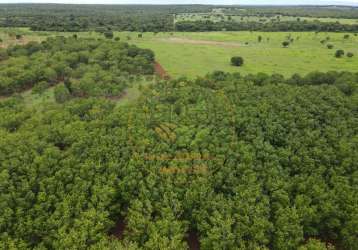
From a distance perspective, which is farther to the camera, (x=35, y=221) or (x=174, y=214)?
(x=174, y=214)

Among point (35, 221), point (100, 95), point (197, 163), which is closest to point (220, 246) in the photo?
point (197, 163)

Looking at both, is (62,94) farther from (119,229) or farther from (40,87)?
(119,229)

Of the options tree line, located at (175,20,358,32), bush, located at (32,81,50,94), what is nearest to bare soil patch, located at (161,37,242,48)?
tree line, located at (175,20,358,32)

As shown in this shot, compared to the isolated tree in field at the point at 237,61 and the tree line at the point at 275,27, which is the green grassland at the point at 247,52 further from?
the tree line at the point at 275,27

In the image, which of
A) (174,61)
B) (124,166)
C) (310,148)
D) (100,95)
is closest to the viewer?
(124,166)

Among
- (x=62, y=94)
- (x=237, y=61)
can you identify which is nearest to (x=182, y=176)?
(x=62, y=94)

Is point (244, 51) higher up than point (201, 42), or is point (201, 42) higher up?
point (201, 42)

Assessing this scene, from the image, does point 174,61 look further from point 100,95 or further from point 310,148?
point 310,148

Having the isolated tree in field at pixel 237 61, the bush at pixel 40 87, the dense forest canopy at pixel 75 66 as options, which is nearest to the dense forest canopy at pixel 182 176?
the bush at pixel 40 87
